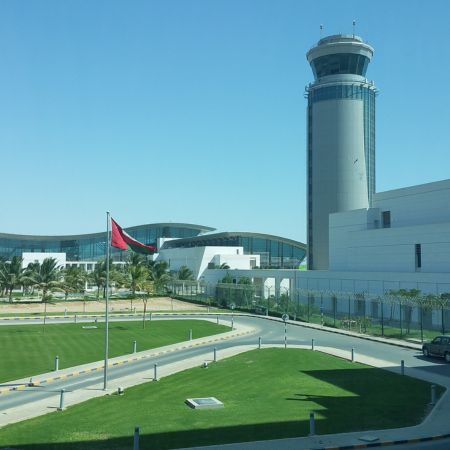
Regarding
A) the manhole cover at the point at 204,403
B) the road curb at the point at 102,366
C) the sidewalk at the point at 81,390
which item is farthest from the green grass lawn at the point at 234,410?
the road curb at the point at 102,366

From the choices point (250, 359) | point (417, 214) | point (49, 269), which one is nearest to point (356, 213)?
point (417, 214)

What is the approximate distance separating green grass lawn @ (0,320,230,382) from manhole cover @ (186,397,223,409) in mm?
10779

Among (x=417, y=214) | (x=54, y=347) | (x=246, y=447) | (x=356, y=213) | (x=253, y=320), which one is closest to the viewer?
(x=246, y=447)

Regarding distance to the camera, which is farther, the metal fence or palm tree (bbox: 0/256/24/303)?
palm tree (bbox: 0/256/24/303)

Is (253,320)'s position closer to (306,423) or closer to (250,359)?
(250,359)

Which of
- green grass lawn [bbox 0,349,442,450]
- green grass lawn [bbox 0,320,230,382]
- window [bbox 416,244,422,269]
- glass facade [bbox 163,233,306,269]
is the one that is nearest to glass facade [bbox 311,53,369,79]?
glass facade [bbox 163,233,306,269]

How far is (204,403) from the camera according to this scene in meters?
21.2

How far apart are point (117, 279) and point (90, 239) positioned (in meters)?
68.2

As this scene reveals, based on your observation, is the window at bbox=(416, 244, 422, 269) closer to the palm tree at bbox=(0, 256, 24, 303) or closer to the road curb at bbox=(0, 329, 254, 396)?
the road curb at bbox=(0, 329, 254, 396)

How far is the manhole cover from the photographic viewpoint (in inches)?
821

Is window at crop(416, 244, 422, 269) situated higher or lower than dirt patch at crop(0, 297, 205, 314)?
higher

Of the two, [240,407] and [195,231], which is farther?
[195,231]

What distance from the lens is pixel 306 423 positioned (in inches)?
727

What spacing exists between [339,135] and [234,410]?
10203cm
